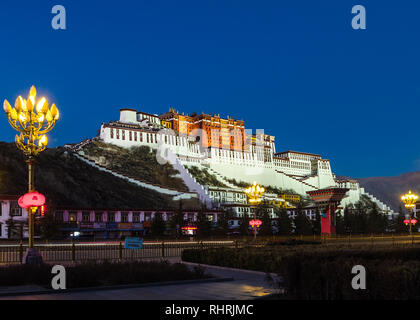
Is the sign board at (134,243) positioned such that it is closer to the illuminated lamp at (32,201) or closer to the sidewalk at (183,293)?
the sidewalk at (183,293)

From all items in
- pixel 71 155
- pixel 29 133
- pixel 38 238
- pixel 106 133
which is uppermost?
pixel 106 133

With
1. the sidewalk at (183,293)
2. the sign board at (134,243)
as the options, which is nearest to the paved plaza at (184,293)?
the sidewalk at (183,293)

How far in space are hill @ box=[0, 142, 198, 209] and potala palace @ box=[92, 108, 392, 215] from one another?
58.8 feet

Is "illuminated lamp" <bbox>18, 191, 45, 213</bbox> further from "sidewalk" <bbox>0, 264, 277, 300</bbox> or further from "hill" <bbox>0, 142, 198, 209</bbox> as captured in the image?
"hill" <bbox>0, 142, 198, 209</bbox>

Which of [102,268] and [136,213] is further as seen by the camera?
[136,213]

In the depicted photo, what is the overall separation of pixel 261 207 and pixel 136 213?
24286 millimetres

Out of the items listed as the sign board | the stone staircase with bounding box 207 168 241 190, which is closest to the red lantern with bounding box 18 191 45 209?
the sign board

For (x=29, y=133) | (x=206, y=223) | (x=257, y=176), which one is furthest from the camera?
(x=257, y=176)

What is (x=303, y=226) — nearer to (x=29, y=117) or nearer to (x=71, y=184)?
(x=71, y=184)

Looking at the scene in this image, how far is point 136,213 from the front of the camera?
85312 mm

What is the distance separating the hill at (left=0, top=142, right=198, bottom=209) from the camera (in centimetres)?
8550

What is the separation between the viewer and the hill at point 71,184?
85.5 metres
